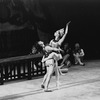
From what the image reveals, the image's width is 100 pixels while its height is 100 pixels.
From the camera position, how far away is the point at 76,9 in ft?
55.4

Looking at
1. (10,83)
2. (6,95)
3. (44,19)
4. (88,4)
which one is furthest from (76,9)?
(6,95)

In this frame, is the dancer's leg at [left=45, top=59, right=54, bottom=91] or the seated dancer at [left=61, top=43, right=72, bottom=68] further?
→ the seated dancer at [left=61, top=43, right=72, bottom=68]

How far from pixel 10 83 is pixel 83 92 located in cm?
301

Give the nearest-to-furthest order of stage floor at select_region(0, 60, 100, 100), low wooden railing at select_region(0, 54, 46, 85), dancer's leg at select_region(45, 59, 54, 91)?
stage floor at select_region(0, 60, 100, 100)
dancer's leg at select_region(45, 59, 54, 91)
low wooden railing at select_region(0, 54, 46, 85)

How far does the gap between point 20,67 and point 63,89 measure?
247 centimetres

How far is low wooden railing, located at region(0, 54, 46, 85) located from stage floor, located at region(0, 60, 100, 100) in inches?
10.2

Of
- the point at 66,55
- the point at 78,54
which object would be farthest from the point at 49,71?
the point at 78,54

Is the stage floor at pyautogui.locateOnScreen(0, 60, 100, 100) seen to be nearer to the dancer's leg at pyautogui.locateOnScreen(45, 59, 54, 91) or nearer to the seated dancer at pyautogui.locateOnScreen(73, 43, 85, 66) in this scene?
the dancer's leg at pyautogui.locateOnScreen(45, 59, 54, 91)

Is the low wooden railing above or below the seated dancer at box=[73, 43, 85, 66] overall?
below

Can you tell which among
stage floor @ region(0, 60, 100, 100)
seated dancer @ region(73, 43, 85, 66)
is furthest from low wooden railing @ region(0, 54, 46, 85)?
seated dancer @ region(73, 43, 85, 66)

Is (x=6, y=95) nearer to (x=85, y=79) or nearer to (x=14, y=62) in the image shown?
(x=14, y=62)

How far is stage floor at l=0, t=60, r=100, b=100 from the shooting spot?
373 inches

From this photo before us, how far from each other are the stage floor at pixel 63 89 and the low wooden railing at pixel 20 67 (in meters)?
0.26

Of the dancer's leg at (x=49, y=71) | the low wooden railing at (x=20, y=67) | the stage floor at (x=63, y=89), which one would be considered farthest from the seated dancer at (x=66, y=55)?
the dancer's leg at (x=49, y=71)
